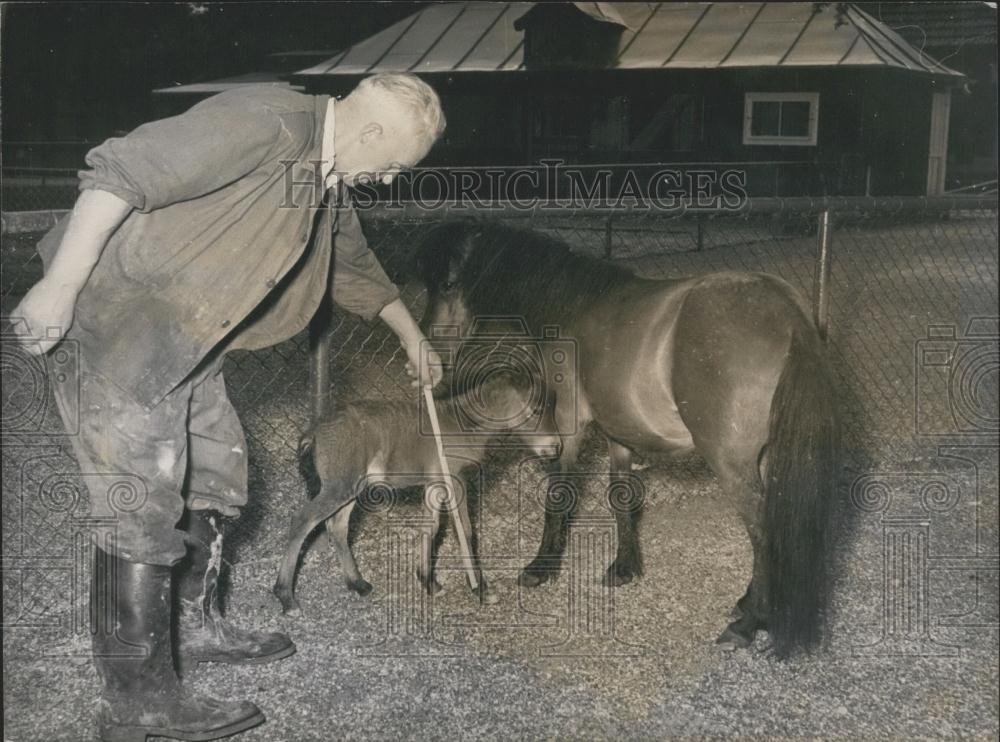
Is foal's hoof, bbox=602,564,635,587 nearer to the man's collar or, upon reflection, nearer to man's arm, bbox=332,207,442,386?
man's arm, bbox=332,207,442,386

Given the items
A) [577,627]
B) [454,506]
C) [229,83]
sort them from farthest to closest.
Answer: [229,83]
[454,506]
[577,627]

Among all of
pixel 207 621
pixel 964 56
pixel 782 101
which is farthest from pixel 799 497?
pixel 964 56

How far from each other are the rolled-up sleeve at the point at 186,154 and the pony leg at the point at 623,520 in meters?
2.07

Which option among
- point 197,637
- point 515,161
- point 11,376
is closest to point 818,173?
point 515,161

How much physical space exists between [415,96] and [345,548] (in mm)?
1914

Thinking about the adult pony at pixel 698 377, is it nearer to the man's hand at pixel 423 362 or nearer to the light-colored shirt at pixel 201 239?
the man's hand at pixel 423 362

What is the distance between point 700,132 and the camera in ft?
16.3

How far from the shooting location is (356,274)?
2.89 metres

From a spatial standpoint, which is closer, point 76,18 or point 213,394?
point 213,394

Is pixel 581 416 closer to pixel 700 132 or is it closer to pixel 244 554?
pixel 244 554

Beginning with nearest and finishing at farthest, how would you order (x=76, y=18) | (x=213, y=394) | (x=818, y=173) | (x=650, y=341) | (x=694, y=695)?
(x=213, y=394)
(x=694, y=695)
(x=650, y=341)
(x=818, y=173)
(x=76, y=18)

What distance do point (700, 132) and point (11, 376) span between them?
4705 millimetres
